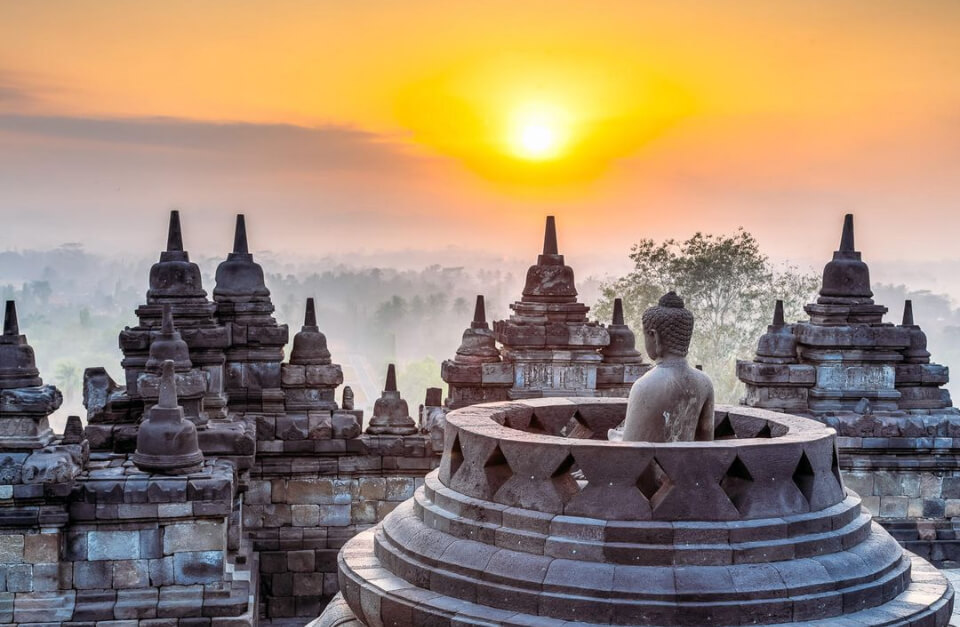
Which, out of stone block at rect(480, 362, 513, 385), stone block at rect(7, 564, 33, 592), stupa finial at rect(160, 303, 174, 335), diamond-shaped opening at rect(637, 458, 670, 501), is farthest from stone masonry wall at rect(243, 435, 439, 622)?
diamond-shaped opening at rect(637, 458, 670, 501)

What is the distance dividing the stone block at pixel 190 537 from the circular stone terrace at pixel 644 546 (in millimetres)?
3402

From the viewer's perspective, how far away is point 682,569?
8148mm

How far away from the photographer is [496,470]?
9.01 meters

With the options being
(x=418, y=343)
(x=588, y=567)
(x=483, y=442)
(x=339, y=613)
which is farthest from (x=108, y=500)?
(x=418, y=343)

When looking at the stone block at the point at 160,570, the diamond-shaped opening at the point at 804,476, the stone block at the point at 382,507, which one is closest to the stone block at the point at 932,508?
the stone block at the point at 382,507

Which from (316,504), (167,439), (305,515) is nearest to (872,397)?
(316,504)

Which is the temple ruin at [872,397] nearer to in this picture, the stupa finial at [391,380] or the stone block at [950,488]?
the stone block at [950,488]

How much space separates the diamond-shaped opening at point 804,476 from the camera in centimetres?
880

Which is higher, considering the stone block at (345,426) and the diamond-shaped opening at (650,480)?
the diamond-shaped opening at (650,480)

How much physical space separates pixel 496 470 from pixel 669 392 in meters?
1.34

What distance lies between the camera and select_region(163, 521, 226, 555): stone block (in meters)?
12.3

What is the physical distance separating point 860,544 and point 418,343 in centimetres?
4604

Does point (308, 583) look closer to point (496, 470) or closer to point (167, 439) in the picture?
point (167, 439)

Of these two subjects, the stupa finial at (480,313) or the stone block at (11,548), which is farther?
the stupa finial at (480,313)
